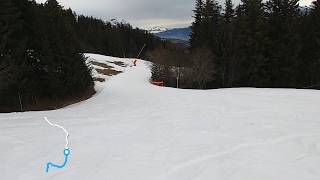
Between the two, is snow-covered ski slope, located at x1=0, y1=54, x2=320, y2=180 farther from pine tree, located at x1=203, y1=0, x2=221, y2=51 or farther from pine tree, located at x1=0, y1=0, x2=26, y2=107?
pine tree, located at x1=203, y1=0, x2=221, y2=51

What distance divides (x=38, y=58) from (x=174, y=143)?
1404 centimetres

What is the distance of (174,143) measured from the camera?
9.42 metres

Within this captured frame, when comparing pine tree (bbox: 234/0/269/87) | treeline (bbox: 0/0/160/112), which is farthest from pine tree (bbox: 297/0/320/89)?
treeline (bbox: 0/0/160/112)

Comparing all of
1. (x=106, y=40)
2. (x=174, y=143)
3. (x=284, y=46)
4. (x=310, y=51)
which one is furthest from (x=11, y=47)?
(x=106, y=40)

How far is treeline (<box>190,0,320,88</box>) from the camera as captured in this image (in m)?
34.1

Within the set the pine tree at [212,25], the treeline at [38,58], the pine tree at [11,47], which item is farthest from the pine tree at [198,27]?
the pine tree at [11,47]

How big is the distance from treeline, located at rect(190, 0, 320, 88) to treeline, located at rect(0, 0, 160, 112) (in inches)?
650

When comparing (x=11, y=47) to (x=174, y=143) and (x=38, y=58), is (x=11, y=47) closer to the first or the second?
(x=38, y=58)

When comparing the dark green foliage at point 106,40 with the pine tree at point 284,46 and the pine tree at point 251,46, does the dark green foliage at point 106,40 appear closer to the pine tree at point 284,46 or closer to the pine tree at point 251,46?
the pine tree at point 251,46

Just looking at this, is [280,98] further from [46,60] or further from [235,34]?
[235,34]

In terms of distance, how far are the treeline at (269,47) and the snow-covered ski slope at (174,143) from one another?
18334 mm

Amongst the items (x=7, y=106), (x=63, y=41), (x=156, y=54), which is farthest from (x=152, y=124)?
Answer: (x=156, y=54)

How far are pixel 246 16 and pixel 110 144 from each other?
29304 millimetres

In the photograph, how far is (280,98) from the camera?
1805 centimetres
